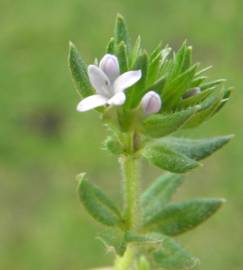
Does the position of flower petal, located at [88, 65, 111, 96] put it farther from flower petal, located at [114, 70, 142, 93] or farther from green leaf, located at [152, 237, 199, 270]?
green leaf, located at [152, 237, 199, 270]

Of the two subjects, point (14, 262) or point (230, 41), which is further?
point (230, 41)

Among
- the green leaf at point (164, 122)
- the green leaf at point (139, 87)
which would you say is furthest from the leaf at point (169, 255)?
the green leaf at point (139, 87)

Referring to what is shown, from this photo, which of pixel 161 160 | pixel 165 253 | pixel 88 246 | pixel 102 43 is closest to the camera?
pixel 161 160

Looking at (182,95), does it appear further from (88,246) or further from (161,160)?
(88,246)

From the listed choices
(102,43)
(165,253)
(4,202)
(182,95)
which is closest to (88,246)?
(4,202)

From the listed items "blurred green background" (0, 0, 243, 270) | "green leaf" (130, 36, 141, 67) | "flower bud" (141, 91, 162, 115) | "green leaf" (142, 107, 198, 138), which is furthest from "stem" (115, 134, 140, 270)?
"blurred green background" (0, 0, 243, 270)

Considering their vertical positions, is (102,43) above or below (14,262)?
above

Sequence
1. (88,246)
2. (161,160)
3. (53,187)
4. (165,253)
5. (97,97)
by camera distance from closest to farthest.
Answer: (97,97) < (161,160) < (165,253) < (88,246) < (53,187)
